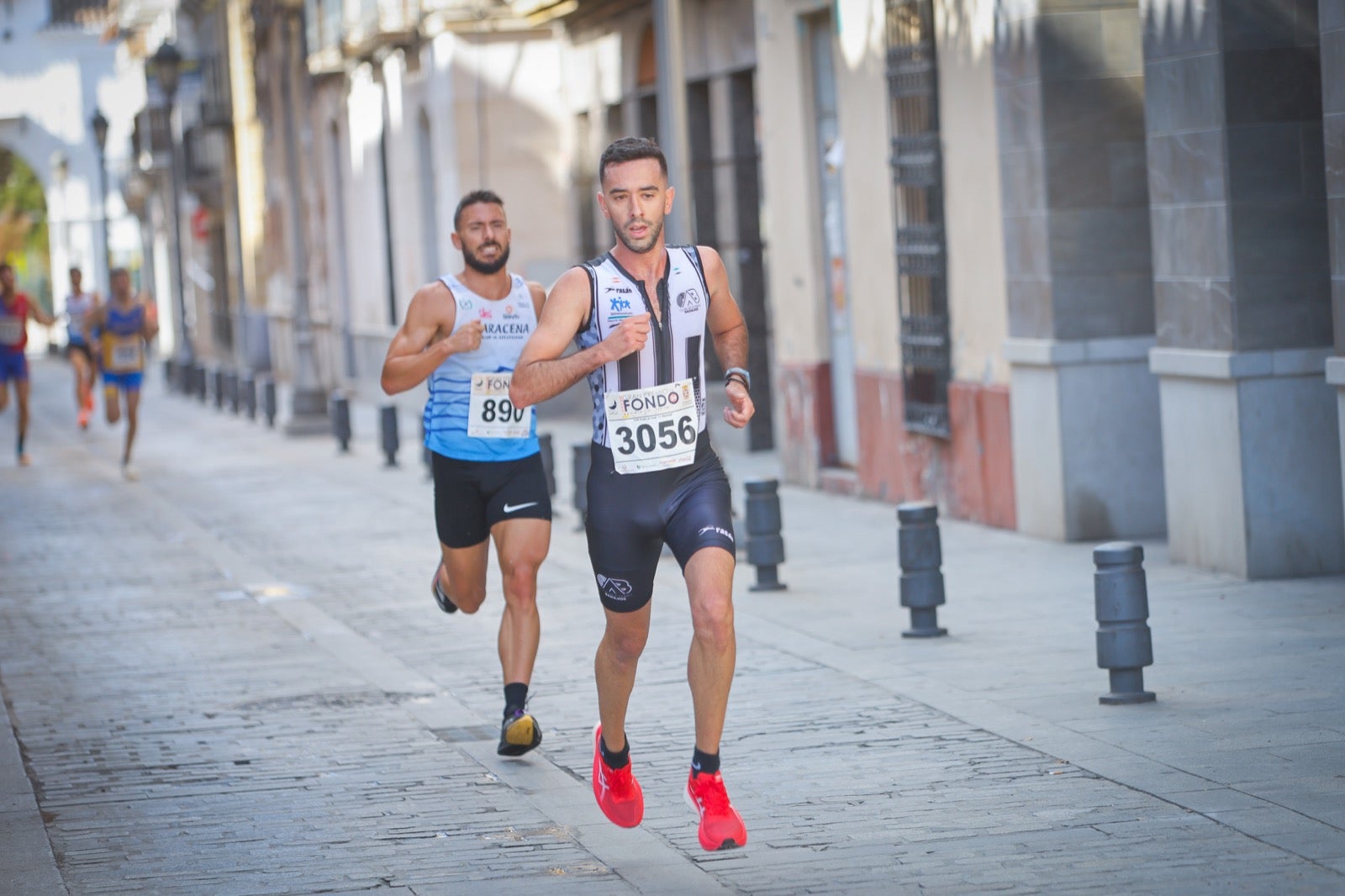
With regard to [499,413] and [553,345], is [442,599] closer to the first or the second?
[499,413]

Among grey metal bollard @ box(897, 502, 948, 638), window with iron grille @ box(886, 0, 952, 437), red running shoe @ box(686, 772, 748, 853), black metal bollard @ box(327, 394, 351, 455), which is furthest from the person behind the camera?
black metal bollard @ box(327, 394, 351, 455)

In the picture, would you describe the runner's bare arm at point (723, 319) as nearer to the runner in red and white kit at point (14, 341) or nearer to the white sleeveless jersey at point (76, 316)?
the runner in red and white kit at point (14, 341)

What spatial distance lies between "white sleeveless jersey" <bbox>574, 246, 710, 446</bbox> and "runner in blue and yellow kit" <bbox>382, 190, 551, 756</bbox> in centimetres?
171

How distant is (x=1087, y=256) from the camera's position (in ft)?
42.1

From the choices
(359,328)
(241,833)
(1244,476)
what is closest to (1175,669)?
(1244,476)

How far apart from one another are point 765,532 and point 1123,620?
378 centimetres

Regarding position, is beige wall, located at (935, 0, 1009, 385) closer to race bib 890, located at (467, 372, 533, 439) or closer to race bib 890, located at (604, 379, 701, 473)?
race bib 890, located at (467, 372, 533, 439)

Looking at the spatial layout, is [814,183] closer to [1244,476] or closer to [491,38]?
[1244,476]

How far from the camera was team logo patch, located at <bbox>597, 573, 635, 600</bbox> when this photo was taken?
258 inches

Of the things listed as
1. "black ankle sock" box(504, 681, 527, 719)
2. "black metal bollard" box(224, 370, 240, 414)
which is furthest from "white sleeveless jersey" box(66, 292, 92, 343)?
"black ankle sock" box(504, 681, 527, 719)

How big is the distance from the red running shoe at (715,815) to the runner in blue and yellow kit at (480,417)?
1.91 m

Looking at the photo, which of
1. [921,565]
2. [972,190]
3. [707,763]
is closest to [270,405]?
[972,190]

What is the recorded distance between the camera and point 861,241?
1566cm

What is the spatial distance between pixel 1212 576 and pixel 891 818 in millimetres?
4925
